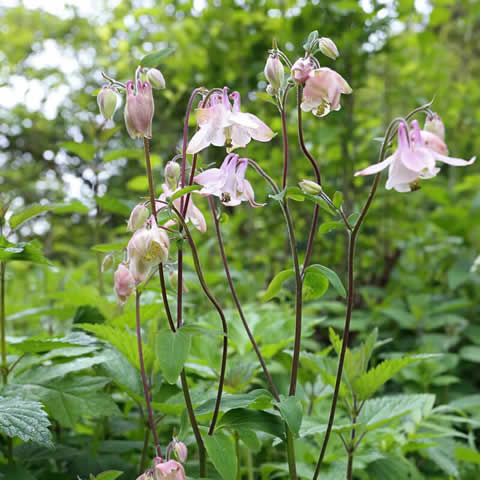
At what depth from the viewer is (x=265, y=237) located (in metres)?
3.18

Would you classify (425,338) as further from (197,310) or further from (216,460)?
(216,460)

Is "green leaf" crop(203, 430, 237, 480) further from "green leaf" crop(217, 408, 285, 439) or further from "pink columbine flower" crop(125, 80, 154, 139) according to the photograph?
"pink columbine flower" crop(125, 80, 154, 139)

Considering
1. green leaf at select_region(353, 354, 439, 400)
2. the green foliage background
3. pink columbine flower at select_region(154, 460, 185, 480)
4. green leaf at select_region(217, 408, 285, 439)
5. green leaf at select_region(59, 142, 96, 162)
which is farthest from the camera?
green leaf at select_region(59, 142, 96, 162)

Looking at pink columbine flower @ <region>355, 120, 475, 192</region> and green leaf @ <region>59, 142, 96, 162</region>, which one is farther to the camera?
green leaf @ <region>59, 142, 96, 162</region>

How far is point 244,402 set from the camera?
89 centimetres

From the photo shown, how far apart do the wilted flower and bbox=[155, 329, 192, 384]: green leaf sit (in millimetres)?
109

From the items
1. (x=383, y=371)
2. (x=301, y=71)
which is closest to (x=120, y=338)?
(x=383, y=371)

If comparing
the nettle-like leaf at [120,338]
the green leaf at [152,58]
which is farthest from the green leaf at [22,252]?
the green leaf at [152,58]

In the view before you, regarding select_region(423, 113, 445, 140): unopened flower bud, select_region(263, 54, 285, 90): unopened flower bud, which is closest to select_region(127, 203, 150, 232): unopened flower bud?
select_region(263, 54, 285, 90): unopened flower bud

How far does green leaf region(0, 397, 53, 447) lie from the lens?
85cm

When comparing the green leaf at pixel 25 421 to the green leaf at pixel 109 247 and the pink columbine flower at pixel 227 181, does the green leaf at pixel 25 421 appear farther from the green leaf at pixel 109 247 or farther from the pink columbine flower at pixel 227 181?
→ the pink columbine flower at pixel 227 181

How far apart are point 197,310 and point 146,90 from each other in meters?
1.49

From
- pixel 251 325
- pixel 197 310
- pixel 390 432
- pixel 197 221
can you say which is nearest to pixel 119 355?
pixel 251 325

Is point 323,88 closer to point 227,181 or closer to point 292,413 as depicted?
point 227,181
